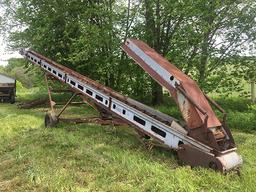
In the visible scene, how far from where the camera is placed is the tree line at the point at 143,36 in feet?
46.4

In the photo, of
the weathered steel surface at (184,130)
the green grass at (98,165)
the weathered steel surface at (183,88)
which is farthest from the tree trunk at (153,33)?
the weathered steel surface at (184,130)

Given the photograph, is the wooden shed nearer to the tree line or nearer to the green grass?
the tree line

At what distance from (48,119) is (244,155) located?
5673mm

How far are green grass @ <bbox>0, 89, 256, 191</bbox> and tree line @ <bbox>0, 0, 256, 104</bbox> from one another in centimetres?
515

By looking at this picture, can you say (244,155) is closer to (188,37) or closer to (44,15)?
(188,37)

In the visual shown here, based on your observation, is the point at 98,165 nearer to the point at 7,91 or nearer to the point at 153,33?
the point at 153,33

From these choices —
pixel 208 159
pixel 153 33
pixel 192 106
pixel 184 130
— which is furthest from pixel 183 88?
pixel 153 33

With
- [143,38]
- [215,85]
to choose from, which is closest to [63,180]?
[215,85]

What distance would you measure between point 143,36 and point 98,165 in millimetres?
10740

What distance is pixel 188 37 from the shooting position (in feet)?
46.1

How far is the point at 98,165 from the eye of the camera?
673cm

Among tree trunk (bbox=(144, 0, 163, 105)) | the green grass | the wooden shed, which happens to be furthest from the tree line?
the green grass

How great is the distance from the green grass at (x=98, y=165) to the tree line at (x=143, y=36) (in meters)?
5.15

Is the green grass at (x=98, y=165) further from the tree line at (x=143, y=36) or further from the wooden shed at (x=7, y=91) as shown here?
the wooden shed at (x=7, y=91)
